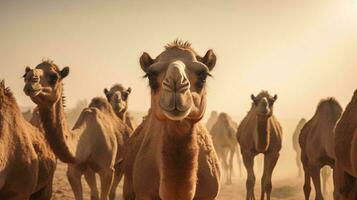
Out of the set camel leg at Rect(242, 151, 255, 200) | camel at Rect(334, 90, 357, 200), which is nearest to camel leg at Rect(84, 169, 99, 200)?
camel at Rect(334, 90, 357, 200)

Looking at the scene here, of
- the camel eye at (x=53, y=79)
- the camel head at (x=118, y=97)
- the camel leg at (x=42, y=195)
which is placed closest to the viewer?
the camel eye at (x=53, y=79)

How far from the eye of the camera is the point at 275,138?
11.6m

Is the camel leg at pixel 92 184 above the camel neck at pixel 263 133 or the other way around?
the other way around

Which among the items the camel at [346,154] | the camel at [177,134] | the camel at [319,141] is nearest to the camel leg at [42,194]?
the camel at [177,134]

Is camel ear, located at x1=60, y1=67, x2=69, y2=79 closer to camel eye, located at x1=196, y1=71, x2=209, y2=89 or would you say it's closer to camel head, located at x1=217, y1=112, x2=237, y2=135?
camel eye, located at x1=196, y1=71, x2=209, y2=89

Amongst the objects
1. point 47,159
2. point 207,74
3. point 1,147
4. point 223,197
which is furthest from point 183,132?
point 223,197

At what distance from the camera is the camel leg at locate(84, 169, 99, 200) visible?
840 cm

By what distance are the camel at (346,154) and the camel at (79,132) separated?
12.3 feet

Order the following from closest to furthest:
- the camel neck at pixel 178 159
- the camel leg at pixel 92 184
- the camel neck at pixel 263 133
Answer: the camel neck at pixel 178 159 < the camel leg at pixel 92 184 < the camel neck at pixel 263 133

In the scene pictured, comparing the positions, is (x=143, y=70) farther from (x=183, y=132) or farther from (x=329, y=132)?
(x=329, y=132)

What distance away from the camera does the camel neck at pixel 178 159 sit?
12.7 feet

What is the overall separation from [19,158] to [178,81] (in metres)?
2.89

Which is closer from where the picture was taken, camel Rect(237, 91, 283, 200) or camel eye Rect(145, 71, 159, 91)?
camel eye Rect(145, 71, 159, 91)

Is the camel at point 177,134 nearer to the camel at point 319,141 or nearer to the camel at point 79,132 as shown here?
the camel at point 79,132
